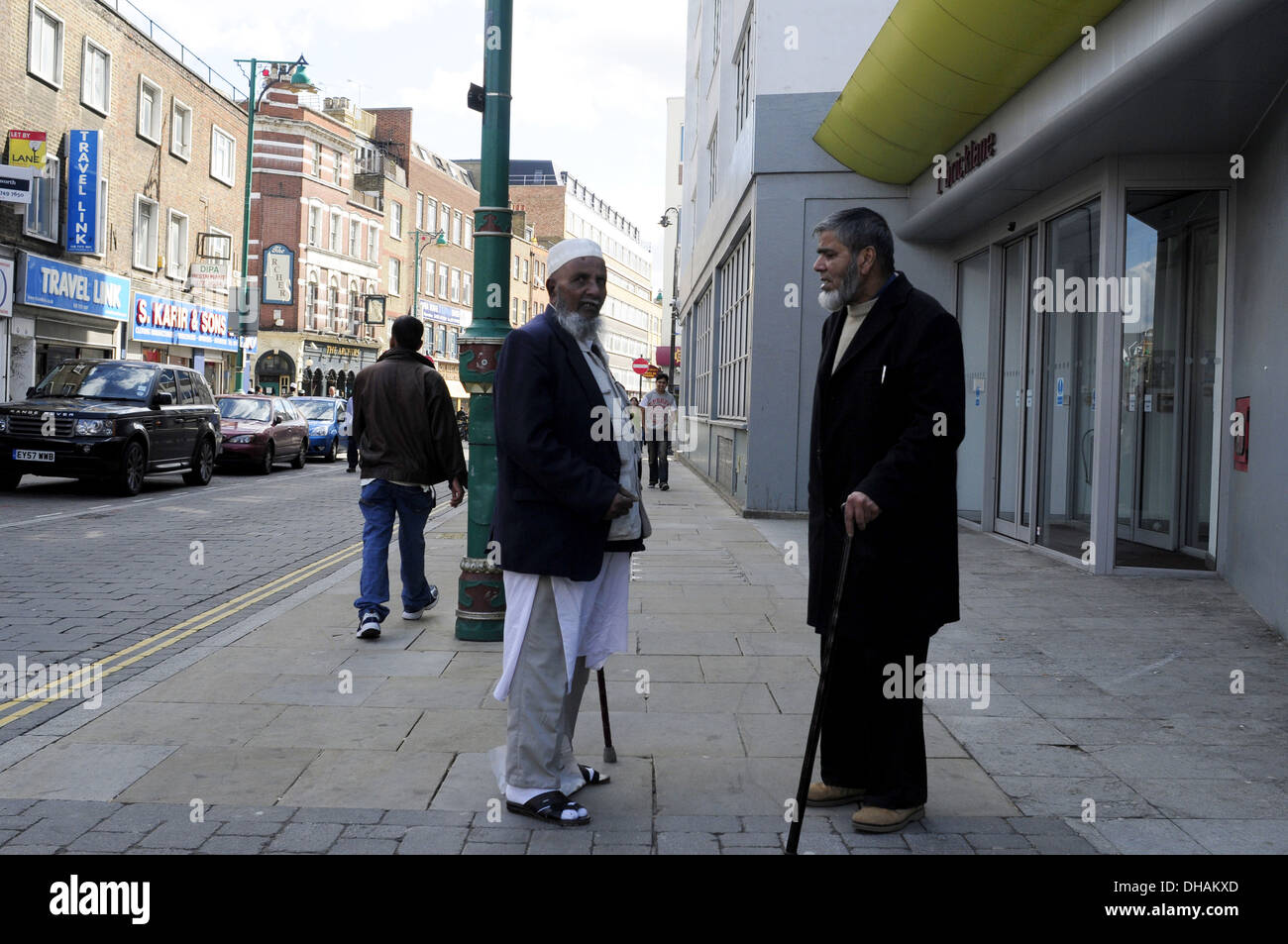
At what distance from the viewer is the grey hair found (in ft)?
13.2

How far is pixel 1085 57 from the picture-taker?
27.1 ft

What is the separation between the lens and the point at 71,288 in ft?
86.5

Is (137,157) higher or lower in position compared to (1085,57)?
higher

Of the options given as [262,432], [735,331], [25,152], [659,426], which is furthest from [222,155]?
[735,331]

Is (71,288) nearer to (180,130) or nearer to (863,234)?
(180,130)

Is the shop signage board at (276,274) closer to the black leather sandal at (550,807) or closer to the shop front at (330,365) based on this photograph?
the shop front at (330,365)

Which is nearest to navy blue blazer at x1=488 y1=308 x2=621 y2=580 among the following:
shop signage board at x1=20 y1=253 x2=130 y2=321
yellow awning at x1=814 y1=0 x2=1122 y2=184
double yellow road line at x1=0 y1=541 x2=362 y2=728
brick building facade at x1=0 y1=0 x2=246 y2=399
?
double yellow road line at x1=0 y1=541 x2=362 y2=728

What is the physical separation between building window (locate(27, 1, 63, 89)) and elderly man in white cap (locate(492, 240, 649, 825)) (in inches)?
985

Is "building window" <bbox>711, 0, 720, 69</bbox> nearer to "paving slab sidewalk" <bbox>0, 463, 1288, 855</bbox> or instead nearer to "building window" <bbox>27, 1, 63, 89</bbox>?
"building window" <bbox>27, 1, 63, 89</bbox>

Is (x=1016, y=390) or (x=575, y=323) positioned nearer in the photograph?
(x=575, y=323)

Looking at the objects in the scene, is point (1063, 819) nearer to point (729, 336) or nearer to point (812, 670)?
point (812, 670)

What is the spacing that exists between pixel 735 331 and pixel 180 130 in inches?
850
